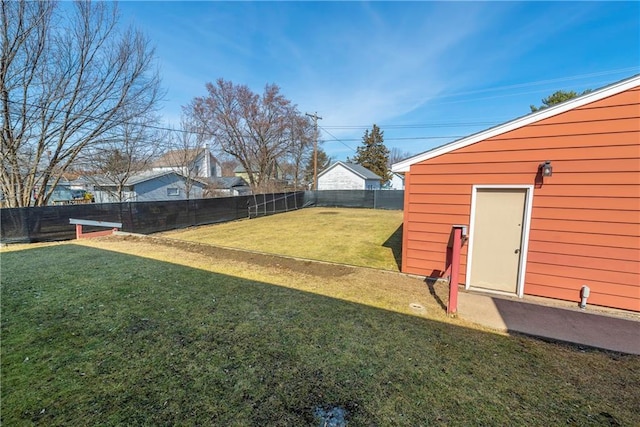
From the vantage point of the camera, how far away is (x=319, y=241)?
27.3 ft

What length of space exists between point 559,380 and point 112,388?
3.56 m

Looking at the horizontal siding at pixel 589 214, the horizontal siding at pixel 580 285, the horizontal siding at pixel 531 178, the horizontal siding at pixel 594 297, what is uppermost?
the horizontal siding at pixel 531 178

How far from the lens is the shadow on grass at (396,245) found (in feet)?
20.5

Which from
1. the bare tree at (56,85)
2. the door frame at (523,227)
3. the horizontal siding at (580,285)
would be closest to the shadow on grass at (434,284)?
the door frame at (523,227)

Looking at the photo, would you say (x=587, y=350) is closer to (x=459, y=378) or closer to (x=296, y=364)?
(x=459, y=378)

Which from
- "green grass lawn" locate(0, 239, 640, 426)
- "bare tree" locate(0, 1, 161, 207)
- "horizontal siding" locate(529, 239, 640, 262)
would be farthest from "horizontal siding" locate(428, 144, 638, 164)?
"bare tree" locate(0, 1, 161, 207)

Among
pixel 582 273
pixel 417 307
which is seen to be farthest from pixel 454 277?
pixel 582 273

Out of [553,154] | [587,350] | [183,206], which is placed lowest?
[587,350]

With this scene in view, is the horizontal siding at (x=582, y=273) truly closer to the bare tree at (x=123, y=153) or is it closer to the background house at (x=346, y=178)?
the bare tree at (x=123, y=153)

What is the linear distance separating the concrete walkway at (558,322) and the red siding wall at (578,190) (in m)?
0.36

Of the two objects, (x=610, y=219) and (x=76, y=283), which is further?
(x=76, y=283)

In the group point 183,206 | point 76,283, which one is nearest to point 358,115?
point 183,206

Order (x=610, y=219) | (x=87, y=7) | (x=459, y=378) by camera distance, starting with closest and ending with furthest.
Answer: (x=459, y=378) → (x=610, y=219) → (x=87, y=7)

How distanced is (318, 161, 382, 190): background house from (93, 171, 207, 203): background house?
39.3 feet
